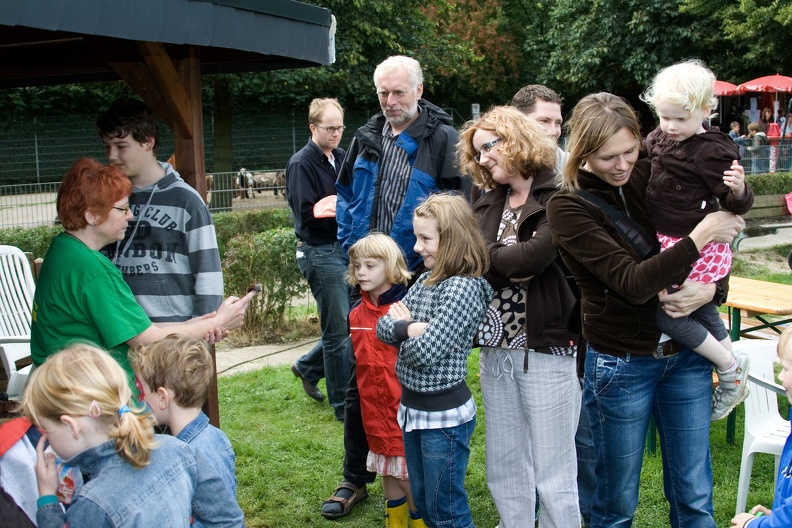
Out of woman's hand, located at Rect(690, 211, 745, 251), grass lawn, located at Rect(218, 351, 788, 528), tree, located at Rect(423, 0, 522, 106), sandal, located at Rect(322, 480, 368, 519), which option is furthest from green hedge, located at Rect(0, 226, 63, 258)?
tree, located at Rect(423, 0, 522, 106)

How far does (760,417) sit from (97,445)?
3.37 m

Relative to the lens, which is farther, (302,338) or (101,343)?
(302,338)

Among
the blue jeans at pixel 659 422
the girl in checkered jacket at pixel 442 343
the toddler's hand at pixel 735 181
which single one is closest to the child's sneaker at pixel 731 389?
the blue jeans at pixel 659 422

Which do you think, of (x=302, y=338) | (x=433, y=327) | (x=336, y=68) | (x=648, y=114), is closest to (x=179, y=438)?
(x=433, y=327)

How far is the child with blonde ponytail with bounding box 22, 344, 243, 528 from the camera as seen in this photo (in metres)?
2.30

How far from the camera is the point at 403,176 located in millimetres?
4223

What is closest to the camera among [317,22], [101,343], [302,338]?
[101,343]

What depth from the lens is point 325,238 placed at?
566 centimetres

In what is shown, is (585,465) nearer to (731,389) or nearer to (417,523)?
(417,523)

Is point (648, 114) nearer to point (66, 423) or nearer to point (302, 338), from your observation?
point (302, 338)

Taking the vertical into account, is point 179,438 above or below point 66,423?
below

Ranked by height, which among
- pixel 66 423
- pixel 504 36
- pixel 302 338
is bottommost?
pixel 302 338

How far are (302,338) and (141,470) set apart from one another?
6.08 m

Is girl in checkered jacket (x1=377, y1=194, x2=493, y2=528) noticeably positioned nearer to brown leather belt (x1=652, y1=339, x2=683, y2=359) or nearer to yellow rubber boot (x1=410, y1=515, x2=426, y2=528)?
yellow rubber boot (x1=410, y1=515, x2=426, y2=528)
